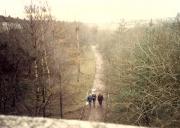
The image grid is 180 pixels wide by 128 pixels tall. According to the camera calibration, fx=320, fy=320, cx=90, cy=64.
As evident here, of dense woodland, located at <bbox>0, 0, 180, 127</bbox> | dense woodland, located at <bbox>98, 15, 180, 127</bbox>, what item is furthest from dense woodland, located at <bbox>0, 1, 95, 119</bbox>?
dense woodland, located at <bbox>98, 15, 180, 127</bbox>

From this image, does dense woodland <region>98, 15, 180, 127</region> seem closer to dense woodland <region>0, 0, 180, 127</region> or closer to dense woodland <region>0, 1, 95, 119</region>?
dense woodland <region>0, 0, 180, 127</region>

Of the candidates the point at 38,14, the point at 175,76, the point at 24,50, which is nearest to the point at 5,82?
the point at 24,50

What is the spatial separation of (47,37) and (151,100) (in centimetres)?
2527

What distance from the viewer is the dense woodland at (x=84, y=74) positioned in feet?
57.9

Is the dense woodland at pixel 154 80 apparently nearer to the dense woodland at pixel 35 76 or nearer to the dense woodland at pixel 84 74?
the dense woodland at pixel 84 74

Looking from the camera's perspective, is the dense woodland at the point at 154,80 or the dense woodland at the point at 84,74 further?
the dense woodland at the point at 84,74

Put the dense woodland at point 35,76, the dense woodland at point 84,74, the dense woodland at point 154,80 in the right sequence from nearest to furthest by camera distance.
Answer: the dense woodland at point 154,80
the dense woodland at point 84,74
the dense woodland at point 35,76

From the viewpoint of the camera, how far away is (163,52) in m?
18.4

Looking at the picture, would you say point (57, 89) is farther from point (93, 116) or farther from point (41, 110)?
point (93, 116)

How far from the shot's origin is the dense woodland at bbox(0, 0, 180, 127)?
17641 millimetres

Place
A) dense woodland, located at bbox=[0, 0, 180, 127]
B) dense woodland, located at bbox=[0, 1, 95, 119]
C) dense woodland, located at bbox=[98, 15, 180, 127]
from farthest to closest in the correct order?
dense woodland, located at bbox=[0, 1, 95, 119], dense woodland, located at bbox=[0, 0, 180, 127], dense woodland, located at bbox=[98, 15, 180, 127]

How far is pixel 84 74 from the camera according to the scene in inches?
2111

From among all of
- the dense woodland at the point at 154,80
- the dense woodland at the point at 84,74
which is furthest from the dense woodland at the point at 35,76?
the dense woodland at the point at 154,80

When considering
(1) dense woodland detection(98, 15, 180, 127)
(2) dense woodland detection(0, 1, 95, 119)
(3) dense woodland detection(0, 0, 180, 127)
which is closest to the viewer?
(1) dense woodland detection(98, 15, 180, 127)
